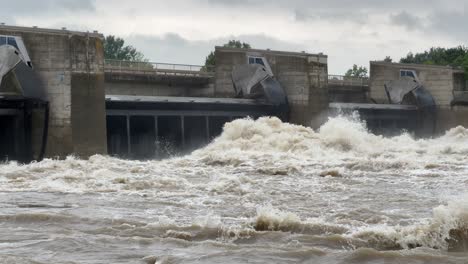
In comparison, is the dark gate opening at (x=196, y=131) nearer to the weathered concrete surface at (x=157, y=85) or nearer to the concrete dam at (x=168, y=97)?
the concrete dam at (x=168, y=97)

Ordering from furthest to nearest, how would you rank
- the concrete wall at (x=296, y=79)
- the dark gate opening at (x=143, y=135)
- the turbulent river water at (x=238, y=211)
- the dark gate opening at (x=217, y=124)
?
the concrete wall at (x=296, y=79) → the dark gate opening at (x=217, y=124) → the dark gate opening at (x=143, y=135) → the turbulent river water at (x=238, y=211)

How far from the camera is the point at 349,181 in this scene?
17.5 m

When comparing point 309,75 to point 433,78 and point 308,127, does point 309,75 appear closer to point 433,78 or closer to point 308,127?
point 308,127

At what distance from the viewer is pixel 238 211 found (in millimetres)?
11641

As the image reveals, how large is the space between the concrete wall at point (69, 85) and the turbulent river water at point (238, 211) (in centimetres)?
110

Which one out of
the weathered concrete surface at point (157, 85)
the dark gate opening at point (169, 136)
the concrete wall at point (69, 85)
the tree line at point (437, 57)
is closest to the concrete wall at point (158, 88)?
the weathered concrete surface at point (157, 85)

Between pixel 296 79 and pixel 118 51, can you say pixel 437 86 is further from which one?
pixel 118 51

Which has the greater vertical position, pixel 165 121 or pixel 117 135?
pixel 165 121

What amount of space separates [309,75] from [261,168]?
42.7 ft

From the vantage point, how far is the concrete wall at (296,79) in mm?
32969

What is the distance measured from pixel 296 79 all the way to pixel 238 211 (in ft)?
72.7

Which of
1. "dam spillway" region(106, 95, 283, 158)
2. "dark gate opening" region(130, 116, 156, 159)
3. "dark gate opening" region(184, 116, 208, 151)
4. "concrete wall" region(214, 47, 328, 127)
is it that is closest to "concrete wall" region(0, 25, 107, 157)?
"dam spillway" region(106, 95, 283, 158)

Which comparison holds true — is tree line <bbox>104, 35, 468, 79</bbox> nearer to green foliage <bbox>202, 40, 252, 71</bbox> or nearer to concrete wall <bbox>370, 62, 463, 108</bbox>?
green foliage <bbox>202, 40, 252, 71</bbox>

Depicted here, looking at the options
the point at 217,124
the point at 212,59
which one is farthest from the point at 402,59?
the point at 217,124
